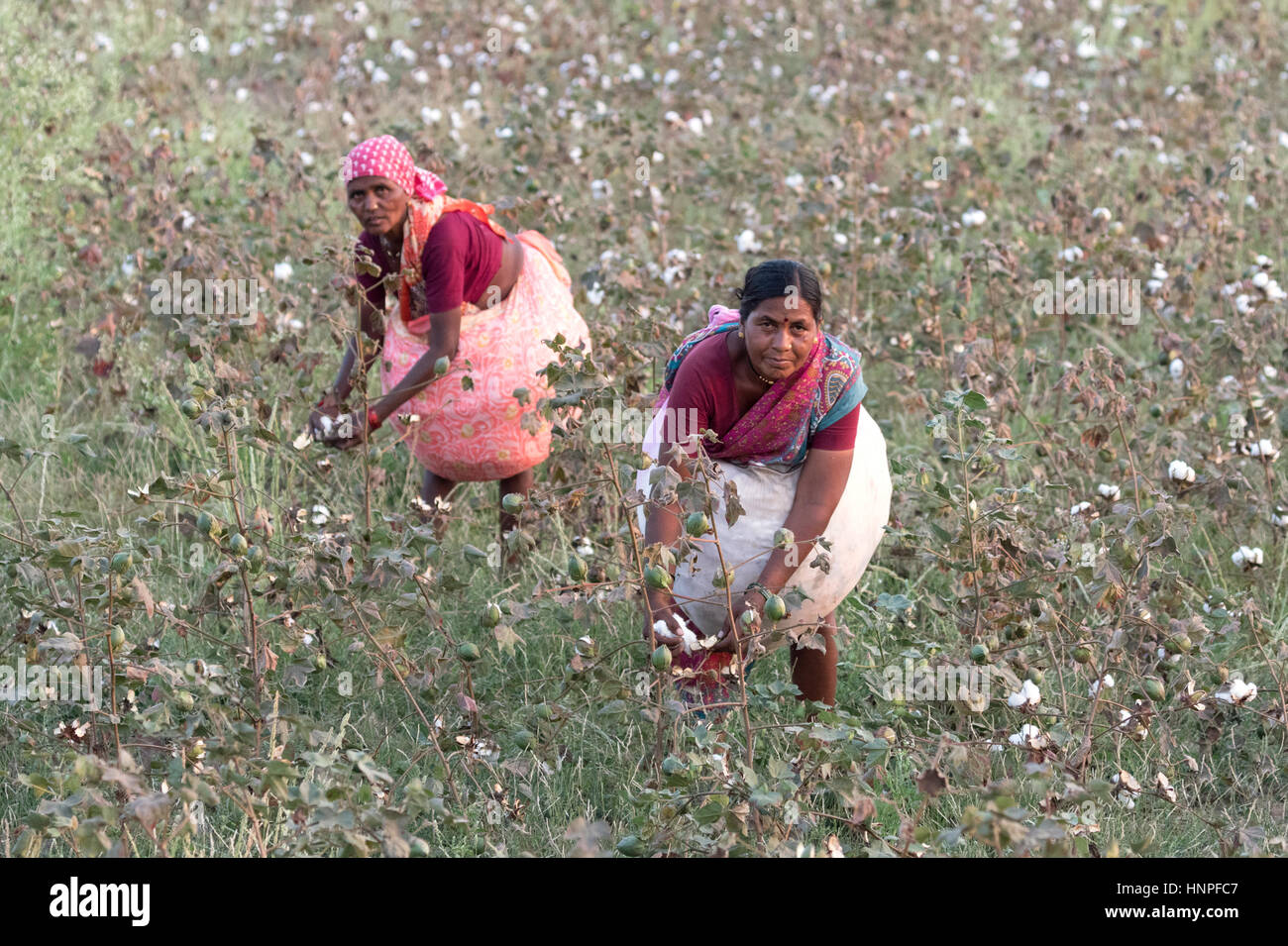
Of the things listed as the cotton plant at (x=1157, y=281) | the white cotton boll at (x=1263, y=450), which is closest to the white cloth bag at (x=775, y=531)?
the white cotton boll at (x=1263, y=450)

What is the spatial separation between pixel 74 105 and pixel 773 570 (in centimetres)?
508

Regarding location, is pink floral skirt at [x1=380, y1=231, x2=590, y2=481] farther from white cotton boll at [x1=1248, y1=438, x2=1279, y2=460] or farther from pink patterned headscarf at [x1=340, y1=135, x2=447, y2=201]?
white cotton boll at [x1=1248, y1=438, x2=1279, y2=460]

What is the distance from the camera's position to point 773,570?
9.16 ft

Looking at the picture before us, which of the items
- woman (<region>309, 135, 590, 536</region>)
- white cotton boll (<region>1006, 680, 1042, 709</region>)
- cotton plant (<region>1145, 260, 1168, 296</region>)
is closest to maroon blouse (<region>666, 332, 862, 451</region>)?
white cotton boll (<region>1006, 680, 1042, 709</region>)

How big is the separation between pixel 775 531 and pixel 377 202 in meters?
1.38

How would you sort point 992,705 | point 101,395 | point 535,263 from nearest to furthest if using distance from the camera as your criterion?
point 992,705
point 535,263
point 101,395

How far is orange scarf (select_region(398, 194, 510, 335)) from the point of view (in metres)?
3.63

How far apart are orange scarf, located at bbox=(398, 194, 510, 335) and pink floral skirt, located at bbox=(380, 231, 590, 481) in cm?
6

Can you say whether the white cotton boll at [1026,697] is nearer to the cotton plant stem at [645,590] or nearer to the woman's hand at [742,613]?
the woman's hand at [742,613]

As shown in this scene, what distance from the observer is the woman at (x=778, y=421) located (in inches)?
107

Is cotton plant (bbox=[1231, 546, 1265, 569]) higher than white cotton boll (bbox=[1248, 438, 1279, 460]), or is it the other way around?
white cotton boll (bbox=[1248, 438, 1279, 460])

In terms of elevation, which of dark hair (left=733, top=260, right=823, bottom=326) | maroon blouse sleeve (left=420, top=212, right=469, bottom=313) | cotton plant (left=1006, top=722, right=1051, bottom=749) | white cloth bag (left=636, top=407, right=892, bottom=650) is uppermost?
maroon blouse sleeve (left=420, top=212, right=469, bottom=313)
